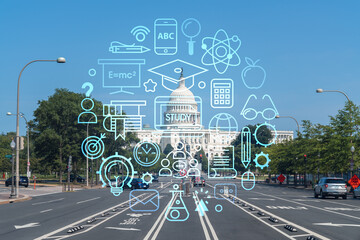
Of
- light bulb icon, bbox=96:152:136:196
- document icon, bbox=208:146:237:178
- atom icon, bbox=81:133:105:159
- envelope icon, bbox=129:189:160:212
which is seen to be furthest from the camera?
document icon, bbox=208:146:237:178

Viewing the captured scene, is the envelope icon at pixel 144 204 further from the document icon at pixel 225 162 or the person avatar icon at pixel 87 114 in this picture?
the document icon at pixel 225 162

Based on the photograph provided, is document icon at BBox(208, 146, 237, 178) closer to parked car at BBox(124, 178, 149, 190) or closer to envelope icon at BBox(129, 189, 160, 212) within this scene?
parked car at BBox(124, 178, 149, 190)

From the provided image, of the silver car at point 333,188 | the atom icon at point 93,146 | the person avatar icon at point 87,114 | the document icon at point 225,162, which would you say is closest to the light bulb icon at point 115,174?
the atom icon at point 93,146

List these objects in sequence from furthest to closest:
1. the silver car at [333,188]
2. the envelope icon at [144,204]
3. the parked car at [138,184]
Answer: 1. the parked car at [138,184]
2. the silver car at [333,188]
3. the envelope icon at [144,204]

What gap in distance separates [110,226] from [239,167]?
120 meters

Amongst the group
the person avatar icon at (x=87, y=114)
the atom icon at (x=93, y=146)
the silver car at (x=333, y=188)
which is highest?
the person avatar icon at (x=87, y=114)

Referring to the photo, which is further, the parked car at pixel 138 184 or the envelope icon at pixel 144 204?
the parked car at pixel 138 184

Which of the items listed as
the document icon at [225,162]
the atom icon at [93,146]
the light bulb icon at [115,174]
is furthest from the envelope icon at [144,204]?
the document icon at [225,162]

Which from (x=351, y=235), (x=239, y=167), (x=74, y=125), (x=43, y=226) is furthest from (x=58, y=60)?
(x=239, y=167)

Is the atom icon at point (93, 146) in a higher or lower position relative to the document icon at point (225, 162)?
higher

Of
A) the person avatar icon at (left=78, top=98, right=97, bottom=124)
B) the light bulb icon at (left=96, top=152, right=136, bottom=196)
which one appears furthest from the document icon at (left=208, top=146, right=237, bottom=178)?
the person avatar icon at (left=78, top=98, right=97, bottom=124)

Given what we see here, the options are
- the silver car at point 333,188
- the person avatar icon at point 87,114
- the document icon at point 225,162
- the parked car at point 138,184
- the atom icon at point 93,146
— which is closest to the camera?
the silver car at point 333,188

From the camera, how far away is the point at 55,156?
266 ft

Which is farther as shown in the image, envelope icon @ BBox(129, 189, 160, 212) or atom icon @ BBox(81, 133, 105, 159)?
atom icon @ BBox(81, 133, 105, 159)
